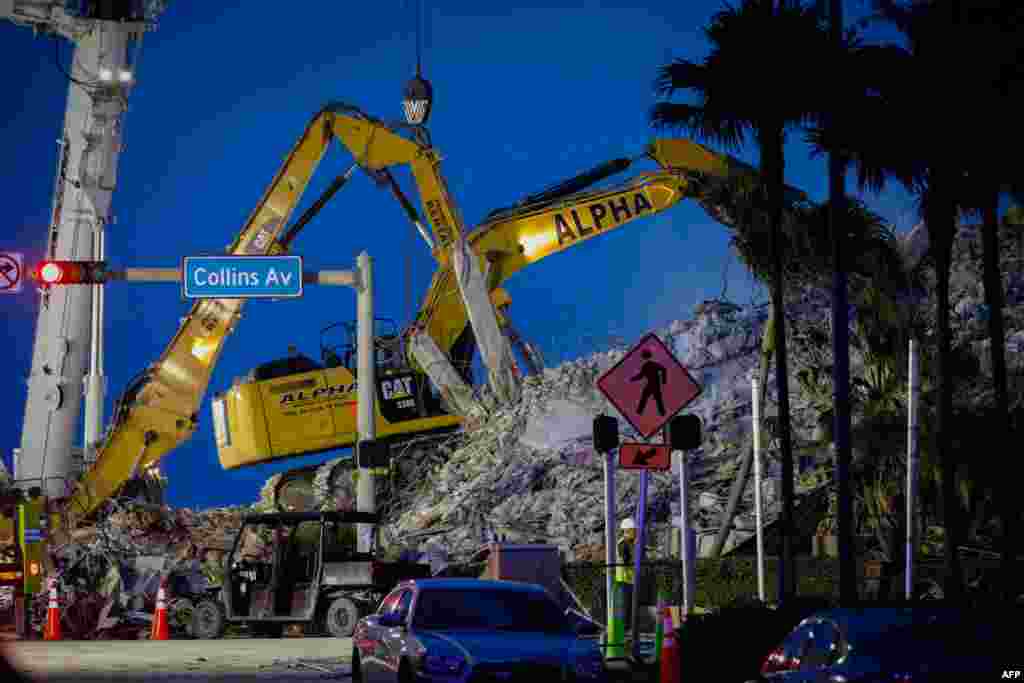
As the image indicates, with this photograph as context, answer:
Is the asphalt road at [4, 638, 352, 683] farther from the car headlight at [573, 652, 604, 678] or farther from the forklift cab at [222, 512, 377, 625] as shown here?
the car headlight at [573, 652, 604, 678]

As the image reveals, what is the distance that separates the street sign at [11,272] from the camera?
30.2 meters

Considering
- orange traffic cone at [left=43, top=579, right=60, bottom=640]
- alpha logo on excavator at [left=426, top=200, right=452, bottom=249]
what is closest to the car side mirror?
orange traffic cone at [left=43, top=579, right=60, bottom=640]

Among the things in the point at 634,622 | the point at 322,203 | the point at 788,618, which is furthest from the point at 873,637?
the point at 322,203

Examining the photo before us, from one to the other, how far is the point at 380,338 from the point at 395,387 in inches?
59.5

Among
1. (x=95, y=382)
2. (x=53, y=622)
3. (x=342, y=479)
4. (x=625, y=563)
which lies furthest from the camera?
(x=95, y=382)

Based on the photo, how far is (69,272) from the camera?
30.8 m

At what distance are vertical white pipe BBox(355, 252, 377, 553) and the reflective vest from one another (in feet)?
20.0

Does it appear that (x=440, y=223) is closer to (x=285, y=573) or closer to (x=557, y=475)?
(x=557, y=475)

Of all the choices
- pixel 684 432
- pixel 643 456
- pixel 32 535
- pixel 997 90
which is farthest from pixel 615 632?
pixel 32 535

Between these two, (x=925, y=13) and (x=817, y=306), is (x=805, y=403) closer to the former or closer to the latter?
(x=817, y=306)

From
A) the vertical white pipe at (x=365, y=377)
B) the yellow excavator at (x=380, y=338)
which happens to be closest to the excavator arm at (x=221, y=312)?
the yellow excavator at (x=380, y=338)

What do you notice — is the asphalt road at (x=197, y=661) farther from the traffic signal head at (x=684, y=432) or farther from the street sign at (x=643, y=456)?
the traffic signal head at (x=684, y=432)

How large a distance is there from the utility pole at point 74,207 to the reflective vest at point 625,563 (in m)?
15.8

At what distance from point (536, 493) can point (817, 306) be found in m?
6.85
